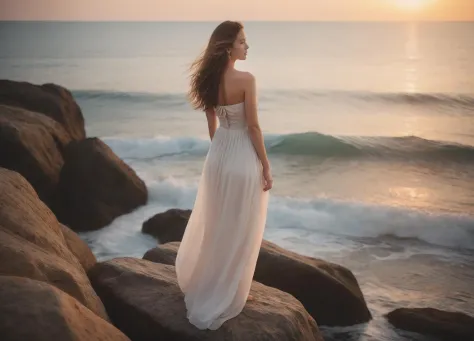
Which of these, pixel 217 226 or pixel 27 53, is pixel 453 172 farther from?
pixel 27 53

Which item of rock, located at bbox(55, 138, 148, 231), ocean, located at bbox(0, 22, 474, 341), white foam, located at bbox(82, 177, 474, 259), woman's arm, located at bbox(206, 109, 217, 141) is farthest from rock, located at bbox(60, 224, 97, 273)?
rock, located at bbox(55, 138, 148, 231)

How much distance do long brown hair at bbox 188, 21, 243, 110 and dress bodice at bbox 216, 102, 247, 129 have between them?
6cm

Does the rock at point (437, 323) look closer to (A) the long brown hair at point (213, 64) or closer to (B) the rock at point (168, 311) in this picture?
(B) the rock at point (168, 311)

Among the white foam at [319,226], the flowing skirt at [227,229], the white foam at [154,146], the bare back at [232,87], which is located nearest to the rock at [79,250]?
the flowing skirt at [227,229]

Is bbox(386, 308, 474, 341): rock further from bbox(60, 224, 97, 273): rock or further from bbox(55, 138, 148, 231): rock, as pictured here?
bbox(55, 138, 148, 231): rock

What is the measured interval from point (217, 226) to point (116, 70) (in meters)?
15.6

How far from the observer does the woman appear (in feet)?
9.69

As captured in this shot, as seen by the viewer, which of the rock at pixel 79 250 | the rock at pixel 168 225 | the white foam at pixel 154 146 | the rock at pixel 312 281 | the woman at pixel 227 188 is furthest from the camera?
the white foam at pixel 154 146

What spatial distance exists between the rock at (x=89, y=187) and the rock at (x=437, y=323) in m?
4.31

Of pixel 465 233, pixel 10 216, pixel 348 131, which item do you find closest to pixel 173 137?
pixel 348 131

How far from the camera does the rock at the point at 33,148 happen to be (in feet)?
22.1

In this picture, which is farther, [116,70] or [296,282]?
[116,70]

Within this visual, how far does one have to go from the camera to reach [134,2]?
38.0 ft

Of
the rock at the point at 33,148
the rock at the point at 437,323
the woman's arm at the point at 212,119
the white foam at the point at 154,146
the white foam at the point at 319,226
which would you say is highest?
the woman's arm at the point at 212,119
